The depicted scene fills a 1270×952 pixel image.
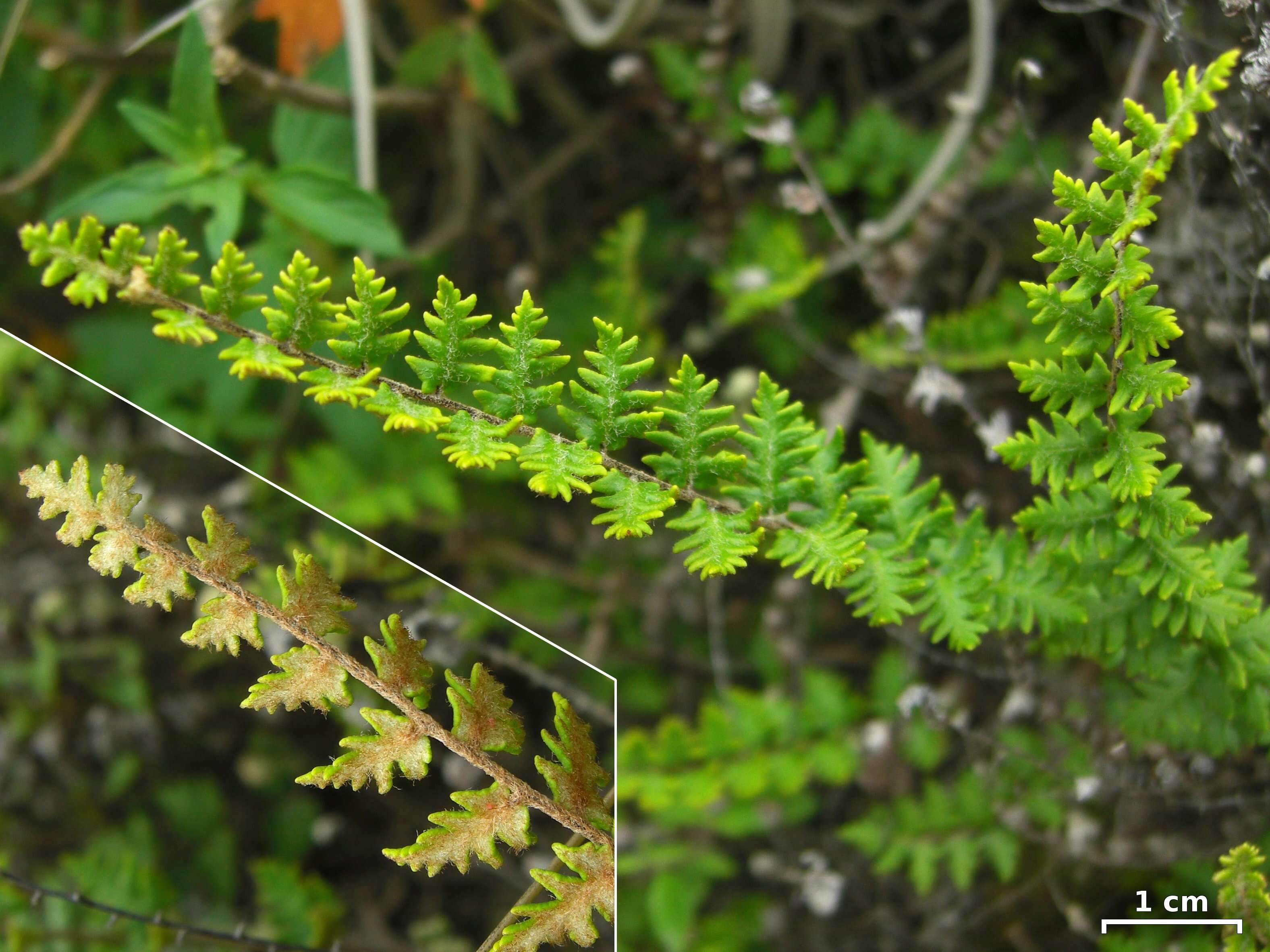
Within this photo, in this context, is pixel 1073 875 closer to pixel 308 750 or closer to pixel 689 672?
pixel 689 672

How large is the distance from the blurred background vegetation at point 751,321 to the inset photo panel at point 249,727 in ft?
0.30

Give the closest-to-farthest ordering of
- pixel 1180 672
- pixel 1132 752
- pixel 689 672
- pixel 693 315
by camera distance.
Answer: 1. pixel 1180 672
2. pixel 1132 752
3. pixel 689 672
4. pixel 693 315

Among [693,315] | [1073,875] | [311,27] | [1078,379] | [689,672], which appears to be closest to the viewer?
[1078,379]

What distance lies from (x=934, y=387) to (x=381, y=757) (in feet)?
2.21

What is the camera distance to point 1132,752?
0.91 meters

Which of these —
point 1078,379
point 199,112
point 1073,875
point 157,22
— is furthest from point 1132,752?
point 157,22

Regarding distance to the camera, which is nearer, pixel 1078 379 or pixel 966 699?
pixel 1078 379

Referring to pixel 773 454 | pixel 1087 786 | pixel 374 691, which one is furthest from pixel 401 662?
pixel 1087 786

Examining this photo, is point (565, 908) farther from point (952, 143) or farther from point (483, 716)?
point (952, 143)

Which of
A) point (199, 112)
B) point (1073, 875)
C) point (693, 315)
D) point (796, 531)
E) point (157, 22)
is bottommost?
point (1073, 875)

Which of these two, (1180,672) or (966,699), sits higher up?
(966,699)

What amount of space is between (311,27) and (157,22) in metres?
0.36

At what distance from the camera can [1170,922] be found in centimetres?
84

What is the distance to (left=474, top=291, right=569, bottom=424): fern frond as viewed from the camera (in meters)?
0.57
